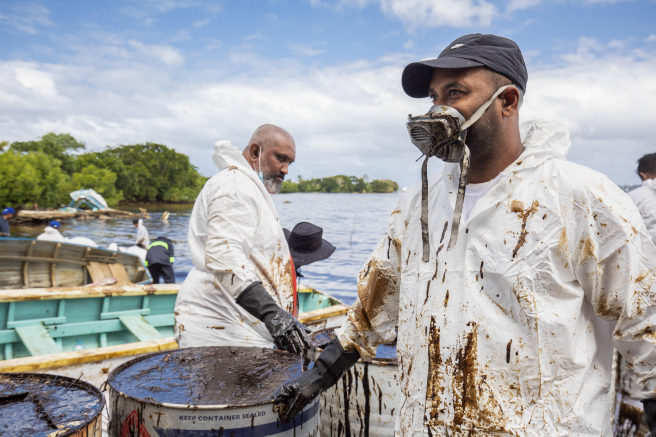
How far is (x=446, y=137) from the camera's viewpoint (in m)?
1.45

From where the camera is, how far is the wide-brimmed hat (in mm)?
4223

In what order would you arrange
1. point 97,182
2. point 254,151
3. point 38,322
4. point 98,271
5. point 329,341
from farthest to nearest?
point 97,182 → point 98,271 → point 38,322 → point 254,151 → point 329,341

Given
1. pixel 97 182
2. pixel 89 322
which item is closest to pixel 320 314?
pixel 89 322

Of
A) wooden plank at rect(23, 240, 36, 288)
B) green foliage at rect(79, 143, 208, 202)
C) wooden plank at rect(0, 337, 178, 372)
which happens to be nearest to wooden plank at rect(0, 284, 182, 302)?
wooden plank at rect(0, 337, 178, 372)

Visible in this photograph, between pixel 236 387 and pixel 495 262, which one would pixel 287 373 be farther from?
pixel 495 262

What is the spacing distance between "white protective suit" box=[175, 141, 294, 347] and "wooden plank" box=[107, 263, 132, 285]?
7.38 meters

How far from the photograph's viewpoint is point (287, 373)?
2150 mm

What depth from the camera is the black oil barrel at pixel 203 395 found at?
1641mm

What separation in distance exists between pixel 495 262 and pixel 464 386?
15.1 inches

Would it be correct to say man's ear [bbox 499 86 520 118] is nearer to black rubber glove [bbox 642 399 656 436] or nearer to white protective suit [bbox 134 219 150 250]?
black rubber glove [bbox 642 399 656 436]

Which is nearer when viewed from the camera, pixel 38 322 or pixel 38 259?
pixel 38 322

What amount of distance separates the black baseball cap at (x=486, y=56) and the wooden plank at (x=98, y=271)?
924 centimetres

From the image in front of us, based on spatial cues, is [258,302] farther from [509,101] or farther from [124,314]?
[124,314]

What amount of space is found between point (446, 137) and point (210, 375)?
1501 mm
